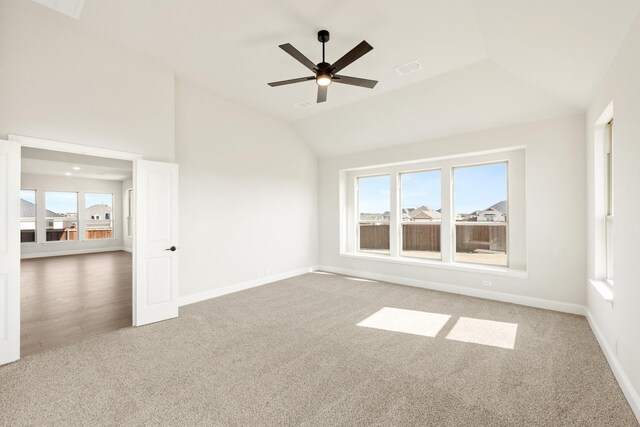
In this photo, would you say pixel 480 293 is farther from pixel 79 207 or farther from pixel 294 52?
pixel 79 207

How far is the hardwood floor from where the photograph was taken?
336 centimetres

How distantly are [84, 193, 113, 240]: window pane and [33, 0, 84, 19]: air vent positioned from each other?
942 cm

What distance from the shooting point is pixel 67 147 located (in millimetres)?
3205

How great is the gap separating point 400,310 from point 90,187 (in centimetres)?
1161

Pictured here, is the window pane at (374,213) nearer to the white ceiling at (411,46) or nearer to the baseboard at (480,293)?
the baseboard at (480,293)

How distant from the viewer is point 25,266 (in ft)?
25.0

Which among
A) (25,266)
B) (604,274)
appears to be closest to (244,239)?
(604,274)

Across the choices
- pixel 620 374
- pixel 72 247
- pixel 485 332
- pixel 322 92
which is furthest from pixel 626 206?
pixel 72 247

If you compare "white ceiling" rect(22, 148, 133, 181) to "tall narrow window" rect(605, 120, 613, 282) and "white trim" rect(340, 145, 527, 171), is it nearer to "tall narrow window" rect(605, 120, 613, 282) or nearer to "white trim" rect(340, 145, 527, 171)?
"white trim" rect(340, 145, 527, 171)

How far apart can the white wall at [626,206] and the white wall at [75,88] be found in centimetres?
473

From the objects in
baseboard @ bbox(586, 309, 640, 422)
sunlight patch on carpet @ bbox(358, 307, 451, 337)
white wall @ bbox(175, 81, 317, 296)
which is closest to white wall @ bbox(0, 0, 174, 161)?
white wall @ bbox(175, 81, 317, 296)

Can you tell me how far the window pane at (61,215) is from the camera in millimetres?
9680

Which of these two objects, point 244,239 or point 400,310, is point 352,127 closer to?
point 244,239

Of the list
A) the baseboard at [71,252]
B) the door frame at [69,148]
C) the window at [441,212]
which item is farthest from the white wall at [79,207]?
the window at [441,212]
